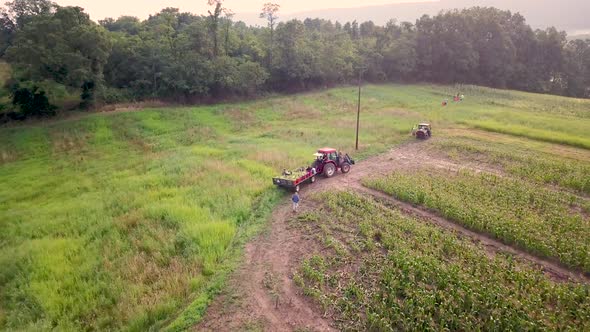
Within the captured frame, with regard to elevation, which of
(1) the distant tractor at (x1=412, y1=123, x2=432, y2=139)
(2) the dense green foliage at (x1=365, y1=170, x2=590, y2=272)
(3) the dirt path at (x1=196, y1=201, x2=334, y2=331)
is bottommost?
(3) the dirt path at (x1=196, y1=201, x2=334, y2=331)

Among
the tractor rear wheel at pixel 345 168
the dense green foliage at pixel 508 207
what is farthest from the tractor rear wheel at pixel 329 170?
the dense green foliage at pixel 508 207

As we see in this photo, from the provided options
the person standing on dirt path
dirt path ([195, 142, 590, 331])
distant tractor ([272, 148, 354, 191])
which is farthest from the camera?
distant tractor ([272, 148, 354, 191])

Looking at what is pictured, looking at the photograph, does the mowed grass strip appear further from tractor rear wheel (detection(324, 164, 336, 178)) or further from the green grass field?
tractor rear wheel (detection(324, 164, 336, 178))

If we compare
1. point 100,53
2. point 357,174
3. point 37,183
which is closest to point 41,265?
point 37,183

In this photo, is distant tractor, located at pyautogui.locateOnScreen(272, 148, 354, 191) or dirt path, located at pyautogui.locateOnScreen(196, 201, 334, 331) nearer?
dirt path, located at pyautogui.locateOnScreen(196, 201, 334, 331)

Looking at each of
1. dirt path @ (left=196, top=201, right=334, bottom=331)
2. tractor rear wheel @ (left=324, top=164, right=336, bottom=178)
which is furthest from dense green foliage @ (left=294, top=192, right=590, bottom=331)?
tractor rear wheel @ (left=324, top=164, right=336, bottom=178)

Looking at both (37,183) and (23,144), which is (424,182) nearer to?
(37,183)

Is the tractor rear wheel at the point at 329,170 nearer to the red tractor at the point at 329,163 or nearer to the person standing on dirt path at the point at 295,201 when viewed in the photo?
the red tractor at the point at 329,163
